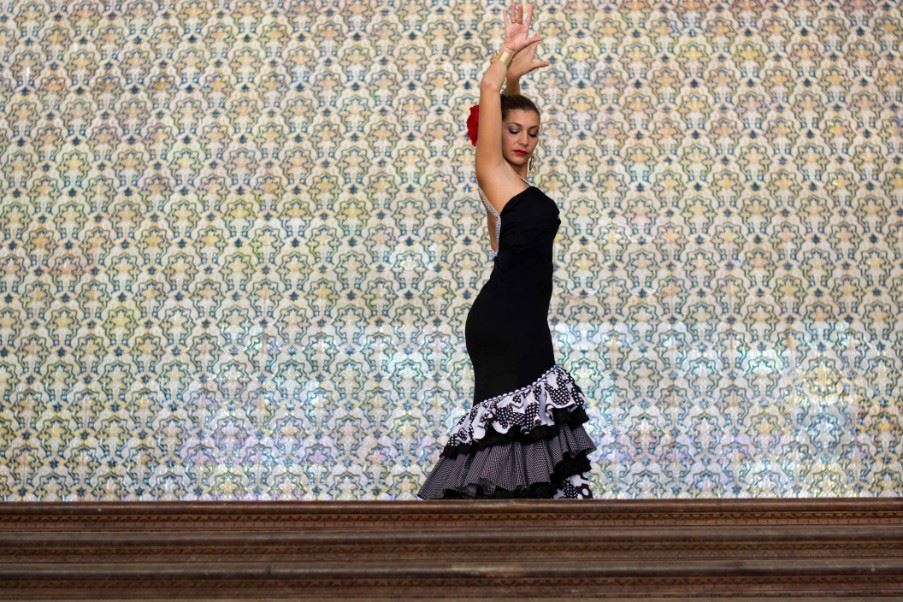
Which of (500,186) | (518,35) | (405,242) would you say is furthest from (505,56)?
(405,242)

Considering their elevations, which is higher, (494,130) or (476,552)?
(494,130)

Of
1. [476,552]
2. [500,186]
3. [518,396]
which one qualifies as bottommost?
[476,552]

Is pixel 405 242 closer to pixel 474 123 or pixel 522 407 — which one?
pixel 474 123

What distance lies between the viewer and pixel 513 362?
2.88 m

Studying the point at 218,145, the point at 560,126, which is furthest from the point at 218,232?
the point at 560,126

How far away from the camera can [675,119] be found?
17.2 feet

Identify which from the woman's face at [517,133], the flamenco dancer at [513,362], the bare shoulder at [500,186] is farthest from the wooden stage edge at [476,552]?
the woman's face at [517,133]

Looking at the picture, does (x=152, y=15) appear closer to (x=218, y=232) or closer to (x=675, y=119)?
(x=218, y=232)

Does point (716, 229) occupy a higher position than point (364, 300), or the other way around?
point (716, 229)

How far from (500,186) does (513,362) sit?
1.33 feet

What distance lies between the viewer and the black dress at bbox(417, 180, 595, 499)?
2.80 metres

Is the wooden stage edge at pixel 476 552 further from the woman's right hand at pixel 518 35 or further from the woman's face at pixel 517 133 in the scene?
the woman's right hand at pixel 518 35

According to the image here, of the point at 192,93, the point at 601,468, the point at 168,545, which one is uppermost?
the point at 192,93

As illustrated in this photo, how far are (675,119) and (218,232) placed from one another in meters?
1.92
